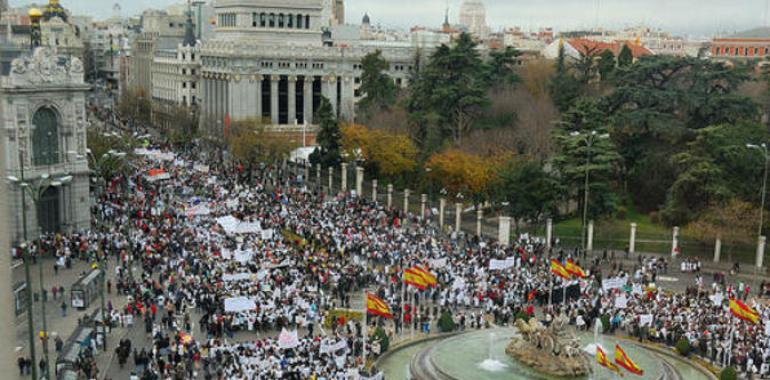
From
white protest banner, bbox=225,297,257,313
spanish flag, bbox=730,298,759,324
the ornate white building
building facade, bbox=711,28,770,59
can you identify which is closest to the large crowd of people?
white protest banner, bbox=225,297,257,313

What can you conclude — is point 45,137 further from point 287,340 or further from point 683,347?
point 683,347

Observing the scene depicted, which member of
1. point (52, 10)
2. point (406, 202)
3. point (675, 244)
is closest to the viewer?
point (675, 244)

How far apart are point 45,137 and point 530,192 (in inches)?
1009

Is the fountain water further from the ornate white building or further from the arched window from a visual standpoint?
the ornate white building

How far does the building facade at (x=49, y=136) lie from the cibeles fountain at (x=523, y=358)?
23.2 meters

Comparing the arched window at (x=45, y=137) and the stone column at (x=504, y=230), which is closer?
the arched window at (x=45, y=137)

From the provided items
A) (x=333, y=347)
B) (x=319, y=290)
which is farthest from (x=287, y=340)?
(x=319, y=290)

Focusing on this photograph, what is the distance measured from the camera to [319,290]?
33.3 metres

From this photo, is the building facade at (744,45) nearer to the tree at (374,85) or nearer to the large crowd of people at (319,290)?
the tree at (374,85)

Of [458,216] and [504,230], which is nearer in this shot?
[504,230]

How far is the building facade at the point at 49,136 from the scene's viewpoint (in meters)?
41.2

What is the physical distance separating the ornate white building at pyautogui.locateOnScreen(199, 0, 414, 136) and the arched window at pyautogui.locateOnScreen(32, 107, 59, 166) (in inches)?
1715

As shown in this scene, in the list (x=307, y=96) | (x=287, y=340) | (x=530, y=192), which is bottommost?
(x=287, y=340)

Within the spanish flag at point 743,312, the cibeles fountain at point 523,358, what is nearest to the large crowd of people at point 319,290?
the spanish flag at point 743,312
